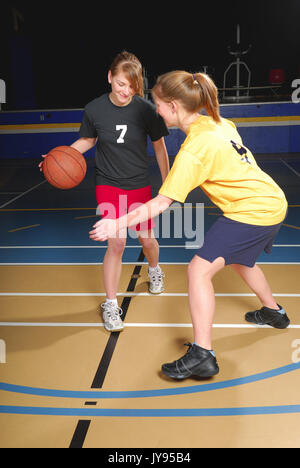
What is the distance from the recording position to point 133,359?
2740mm

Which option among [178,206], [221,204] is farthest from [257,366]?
[178,206]

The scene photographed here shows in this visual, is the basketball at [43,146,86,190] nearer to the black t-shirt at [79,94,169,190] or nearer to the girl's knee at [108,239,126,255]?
the black t-shirt at [79,94,169,190]

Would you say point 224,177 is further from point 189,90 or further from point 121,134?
point 121,134

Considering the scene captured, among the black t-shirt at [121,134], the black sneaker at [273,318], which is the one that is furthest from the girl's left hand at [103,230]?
the black sneaker at [273,318]

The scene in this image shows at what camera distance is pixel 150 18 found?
15.2 m

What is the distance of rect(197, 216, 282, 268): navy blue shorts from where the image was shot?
2.45m

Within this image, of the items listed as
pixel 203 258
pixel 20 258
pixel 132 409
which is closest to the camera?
pixel 132 409

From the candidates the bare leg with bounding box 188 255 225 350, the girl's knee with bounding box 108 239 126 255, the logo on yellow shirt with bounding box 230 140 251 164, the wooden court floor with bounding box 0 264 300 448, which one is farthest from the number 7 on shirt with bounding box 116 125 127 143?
the wooden court floor with bounding box 0 264 300 448

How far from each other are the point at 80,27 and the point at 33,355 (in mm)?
15107

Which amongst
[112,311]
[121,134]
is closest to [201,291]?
[112,311]

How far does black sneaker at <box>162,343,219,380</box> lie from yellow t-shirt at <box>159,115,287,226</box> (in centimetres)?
78

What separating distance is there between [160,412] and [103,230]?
962 millimetres
